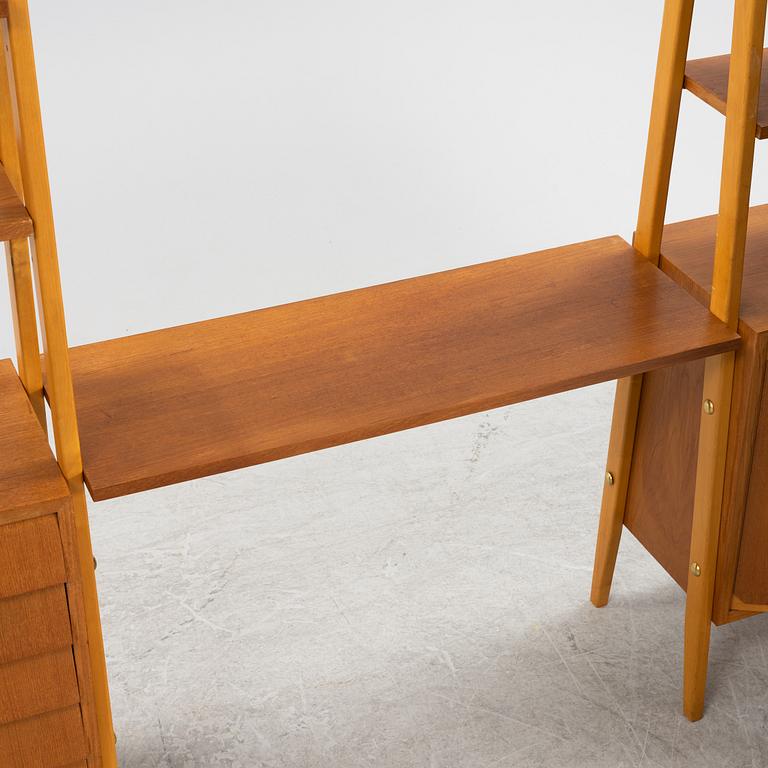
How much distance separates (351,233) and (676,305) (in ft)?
7.99

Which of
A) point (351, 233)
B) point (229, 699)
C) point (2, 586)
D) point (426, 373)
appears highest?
point (426, 373)

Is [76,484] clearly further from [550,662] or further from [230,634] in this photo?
[550,662]

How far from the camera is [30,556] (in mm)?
2305

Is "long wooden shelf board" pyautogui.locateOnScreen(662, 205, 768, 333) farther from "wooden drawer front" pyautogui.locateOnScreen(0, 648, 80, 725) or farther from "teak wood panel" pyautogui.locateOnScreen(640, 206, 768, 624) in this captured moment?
"wooden drawer front" pyautogui.locateOnScreen(0, 648, 80, 725)

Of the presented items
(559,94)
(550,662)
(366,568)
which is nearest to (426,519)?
(366,568)

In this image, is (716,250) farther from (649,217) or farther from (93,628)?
(93,628)

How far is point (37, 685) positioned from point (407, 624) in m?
1.18

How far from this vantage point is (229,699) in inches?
127

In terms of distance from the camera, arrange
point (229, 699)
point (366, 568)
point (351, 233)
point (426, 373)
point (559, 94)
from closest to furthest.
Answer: point (426, 373) → point (229, 699) → point (366, 568) → point (351, 233) → point (559, 94)

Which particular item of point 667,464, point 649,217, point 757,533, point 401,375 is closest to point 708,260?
point 649,217

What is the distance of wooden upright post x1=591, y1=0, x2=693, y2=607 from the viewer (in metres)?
2.72

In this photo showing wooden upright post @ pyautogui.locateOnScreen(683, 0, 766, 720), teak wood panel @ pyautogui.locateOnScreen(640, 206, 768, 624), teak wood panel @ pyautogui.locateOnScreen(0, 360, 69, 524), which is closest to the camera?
teak wood panel @ pyautogui.locateOnScreen(0, 360, 69, 524)

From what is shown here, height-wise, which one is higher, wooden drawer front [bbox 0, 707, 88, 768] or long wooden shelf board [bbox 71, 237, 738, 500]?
long wooden shelf board [bbox 71, 237, 738, 500]

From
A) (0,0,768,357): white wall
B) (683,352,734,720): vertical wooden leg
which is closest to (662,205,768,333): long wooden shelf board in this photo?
(683,352,734,720): vertical wooden leg
